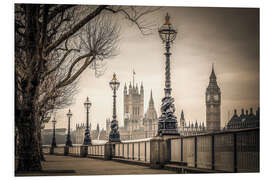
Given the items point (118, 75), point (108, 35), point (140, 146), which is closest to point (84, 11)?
point (108, 35)

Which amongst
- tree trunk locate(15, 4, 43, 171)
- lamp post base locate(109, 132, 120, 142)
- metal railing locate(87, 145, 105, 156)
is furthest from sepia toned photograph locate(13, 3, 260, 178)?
lamp post base locate(109, 132, 120, 142)

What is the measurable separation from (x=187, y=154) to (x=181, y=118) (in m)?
1.92

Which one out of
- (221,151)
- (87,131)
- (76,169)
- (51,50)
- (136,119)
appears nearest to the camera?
(221,151)

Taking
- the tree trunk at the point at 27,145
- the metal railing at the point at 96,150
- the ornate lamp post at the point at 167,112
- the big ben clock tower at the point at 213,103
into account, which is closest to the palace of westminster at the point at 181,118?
the big ben clock tower at the point at 213,103

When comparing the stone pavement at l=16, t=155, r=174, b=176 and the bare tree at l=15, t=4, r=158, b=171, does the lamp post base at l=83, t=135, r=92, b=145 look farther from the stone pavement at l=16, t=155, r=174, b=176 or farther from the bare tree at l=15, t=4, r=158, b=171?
the bare tree at l=15, t=4, r=158, b=171

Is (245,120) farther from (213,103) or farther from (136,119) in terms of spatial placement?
(136,119)

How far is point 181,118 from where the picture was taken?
1452 centimetres

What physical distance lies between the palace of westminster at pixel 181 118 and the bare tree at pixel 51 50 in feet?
4.27

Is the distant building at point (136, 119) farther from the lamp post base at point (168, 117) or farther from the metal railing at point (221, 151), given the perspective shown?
the metal railing at point (221, 151)

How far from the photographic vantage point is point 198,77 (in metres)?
14.3

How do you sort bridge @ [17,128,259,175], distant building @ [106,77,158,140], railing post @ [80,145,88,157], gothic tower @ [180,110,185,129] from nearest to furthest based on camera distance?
1. bridge @ [17,128,259,175]
2. distant building @ [106,77,158,140]
3. gothic tower @ [180,110,185,129]
4. railing post @ [80,145,88,157]

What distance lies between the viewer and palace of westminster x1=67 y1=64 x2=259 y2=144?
1379cm

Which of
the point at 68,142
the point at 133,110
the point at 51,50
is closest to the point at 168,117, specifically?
the point at 133,110

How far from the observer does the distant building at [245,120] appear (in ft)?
44.8
